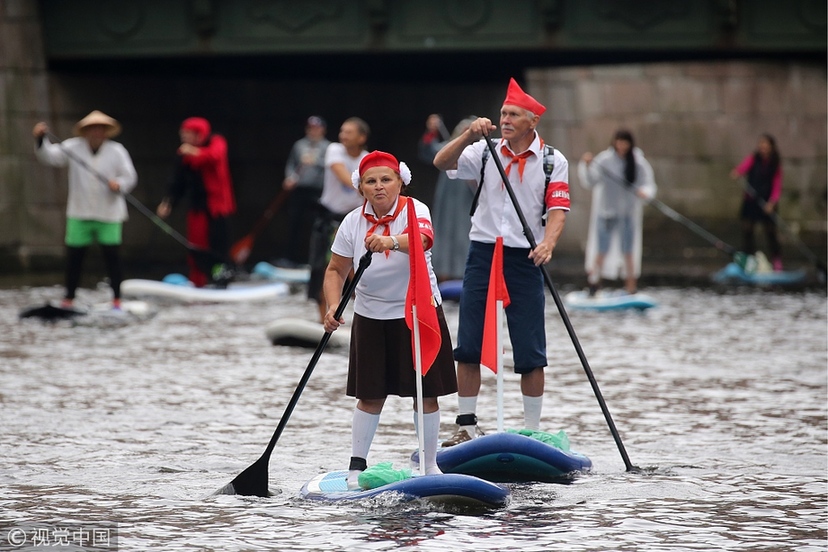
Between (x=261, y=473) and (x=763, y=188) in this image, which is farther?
(x=763, y=188)

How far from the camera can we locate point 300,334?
12664 millimetres

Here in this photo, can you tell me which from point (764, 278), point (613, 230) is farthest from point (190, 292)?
point (764, 278)

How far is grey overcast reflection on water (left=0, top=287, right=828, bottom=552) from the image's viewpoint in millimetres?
6133

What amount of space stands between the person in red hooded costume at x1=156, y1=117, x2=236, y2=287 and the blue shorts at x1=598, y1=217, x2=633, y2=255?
415 centimetres

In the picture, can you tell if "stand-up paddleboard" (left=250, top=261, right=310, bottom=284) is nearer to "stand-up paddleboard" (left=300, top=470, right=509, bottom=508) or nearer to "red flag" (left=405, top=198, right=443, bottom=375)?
"red flag" (left=405, top=198, right=443, bottom=375)

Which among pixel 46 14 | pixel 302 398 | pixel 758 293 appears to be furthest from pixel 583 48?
pixel 302 398

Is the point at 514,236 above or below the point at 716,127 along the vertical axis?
below

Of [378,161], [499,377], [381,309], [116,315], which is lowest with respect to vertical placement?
[116,315]

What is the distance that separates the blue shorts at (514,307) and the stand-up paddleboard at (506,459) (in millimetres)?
769

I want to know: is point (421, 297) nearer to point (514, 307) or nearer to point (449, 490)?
point (449, 490)

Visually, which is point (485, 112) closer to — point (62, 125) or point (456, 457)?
point (62, 125)

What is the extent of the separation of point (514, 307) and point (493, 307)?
0.30m

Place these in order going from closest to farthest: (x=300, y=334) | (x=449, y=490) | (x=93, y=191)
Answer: (x=449, y=490)
(x=300, y=334)
(x=93, y=191)

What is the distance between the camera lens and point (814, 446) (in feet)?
26.7
